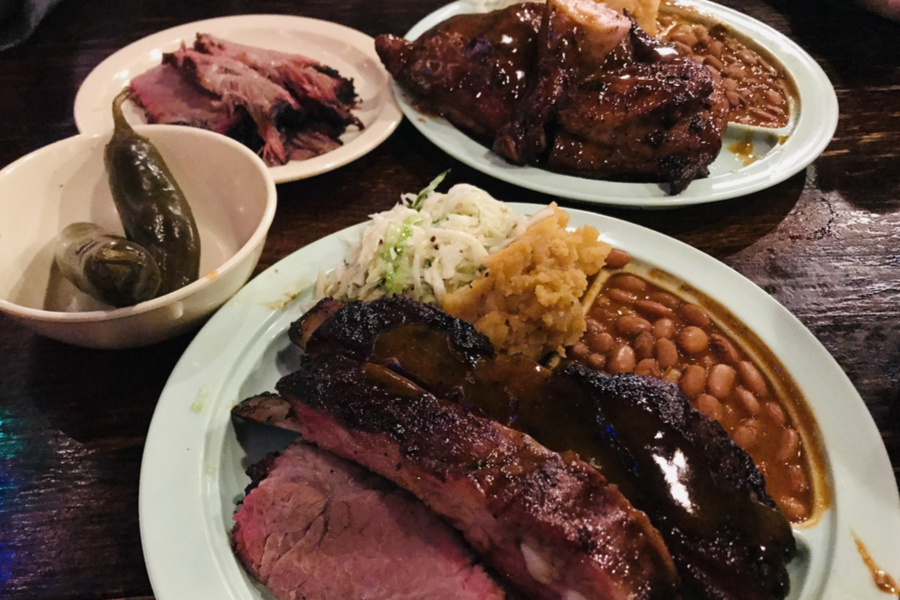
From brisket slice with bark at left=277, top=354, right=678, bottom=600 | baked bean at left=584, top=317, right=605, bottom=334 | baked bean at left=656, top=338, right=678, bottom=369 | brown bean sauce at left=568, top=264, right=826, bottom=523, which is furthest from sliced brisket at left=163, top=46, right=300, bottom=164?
baked bean at left=656, top=338, right=678, bottom=369

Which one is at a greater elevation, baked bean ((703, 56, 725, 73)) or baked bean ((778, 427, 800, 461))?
baked bean ((703, 56, 725, 73))

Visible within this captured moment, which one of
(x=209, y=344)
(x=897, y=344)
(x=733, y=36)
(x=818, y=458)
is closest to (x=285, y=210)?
(x=209, y=344)

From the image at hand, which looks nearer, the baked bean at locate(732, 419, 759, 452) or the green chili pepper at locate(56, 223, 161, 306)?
the green chili pepper at locate(56, 223, 161, 306)

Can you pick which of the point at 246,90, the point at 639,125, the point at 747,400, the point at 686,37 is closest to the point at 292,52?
the point at 246,90

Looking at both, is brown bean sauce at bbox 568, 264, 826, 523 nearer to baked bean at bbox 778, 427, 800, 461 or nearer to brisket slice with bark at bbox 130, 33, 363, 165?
baked bean at bbox 778, 427, 800, 461

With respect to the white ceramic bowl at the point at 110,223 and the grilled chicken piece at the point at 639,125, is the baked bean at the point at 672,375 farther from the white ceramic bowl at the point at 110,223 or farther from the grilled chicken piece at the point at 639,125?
the white ceramic bowl at the point at 110,223

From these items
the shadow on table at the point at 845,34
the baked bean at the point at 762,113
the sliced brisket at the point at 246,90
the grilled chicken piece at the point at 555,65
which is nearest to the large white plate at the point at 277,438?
the grilled chicken piece at the point at 555,65
